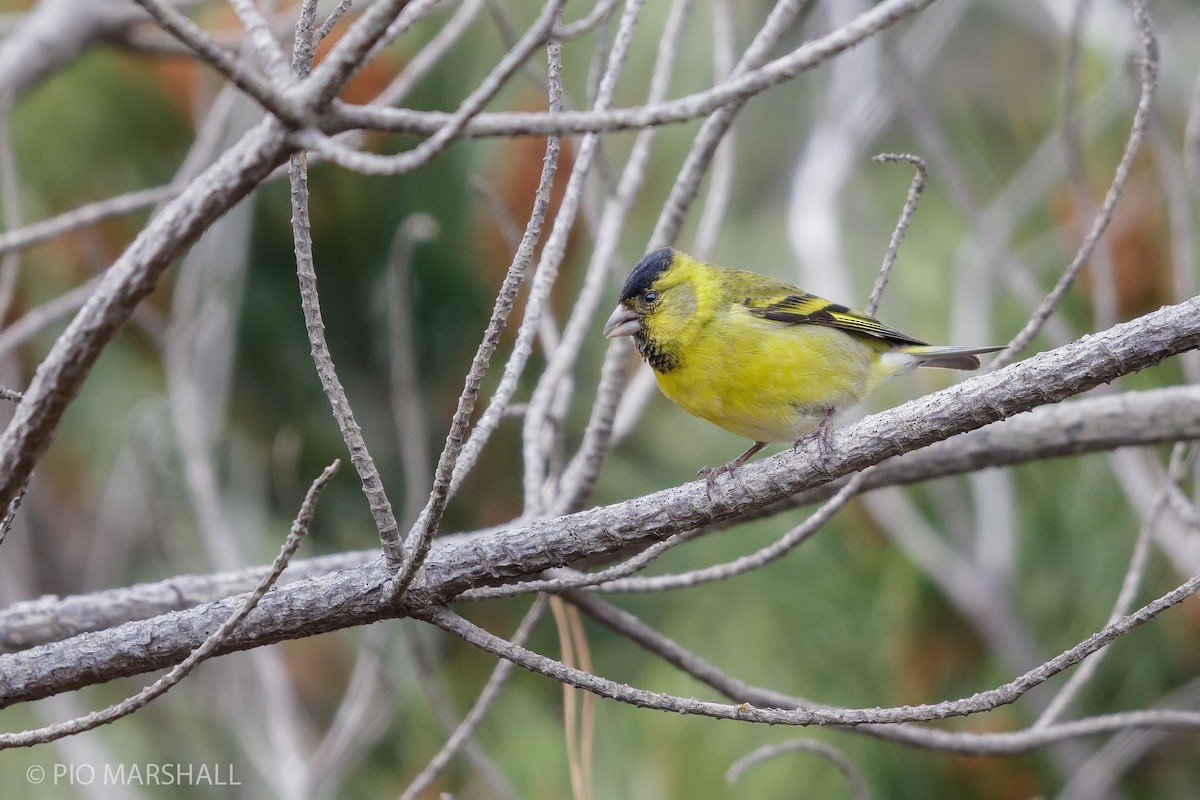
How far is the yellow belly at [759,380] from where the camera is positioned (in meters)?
3.20

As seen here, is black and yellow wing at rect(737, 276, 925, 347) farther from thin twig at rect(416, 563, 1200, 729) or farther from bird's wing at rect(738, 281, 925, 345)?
thin twig at rect(416, 563, 1200, 729)

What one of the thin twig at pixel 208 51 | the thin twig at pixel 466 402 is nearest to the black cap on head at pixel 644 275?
the thin twig at pixel 466 402

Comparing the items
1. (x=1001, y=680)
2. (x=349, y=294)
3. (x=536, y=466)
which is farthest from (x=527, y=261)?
(x=349, y=294)

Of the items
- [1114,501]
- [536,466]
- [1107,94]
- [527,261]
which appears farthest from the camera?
[1107,94]

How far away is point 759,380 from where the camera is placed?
320cm

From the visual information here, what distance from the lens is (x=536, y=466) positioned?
269 cm

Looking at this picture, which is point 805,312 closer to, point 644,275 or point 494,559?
point 644,275

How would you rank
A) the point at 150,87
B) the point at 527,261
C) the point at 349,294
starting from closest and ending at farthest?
the point at 527,261
the point at 349,294
the point at 150,87

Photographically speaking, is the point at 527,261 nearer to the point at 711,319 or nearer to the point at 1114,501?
the point at 711,319

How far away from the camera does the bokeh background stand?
367 centimetres

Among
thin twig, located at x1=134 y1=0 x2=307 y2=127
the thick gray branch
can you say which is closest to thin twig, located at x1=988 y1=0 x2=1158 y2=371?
the thick gray branch

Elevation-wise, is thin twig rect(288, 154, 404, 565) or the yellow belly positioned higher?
the yellow belly

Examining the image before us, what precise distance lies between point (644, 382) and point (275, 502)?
2122 millimetres

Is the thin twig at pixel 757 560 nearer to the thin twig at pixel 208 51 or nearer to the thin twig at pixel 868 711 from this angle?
the thin twig at pixel 868 711
